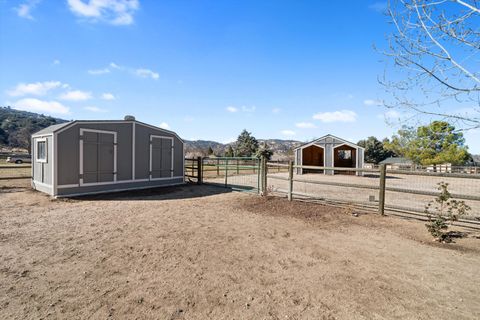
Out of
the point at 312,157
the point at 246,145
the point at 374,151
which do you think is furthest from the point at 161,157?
the point at 374,151

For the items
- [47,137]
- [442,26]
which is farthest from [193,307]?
[47,137]

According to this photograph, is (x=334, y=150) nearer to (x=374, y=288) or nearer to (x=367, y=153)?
(x=374, y=288)

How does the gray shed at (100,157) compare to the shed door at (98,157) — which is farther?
the shed door at (98,157)

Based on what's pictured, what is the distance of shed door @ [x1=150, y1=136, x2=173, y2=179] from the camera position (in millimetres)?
10391

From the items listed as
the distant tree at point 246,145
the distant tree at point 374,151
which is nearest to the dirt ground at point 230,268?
the distant tree at point 246,145

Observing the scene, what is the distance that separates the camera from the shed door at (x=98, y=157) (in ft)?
27.5

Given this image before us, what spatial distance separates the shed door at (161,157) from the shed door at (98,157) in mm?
1657

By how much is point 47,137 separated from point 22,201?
2170mm

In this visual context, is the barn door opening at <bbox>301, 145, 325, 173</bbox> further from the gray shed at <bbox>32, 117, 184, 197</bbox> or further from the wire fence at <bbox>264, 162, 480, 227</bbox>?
the gray shed at <bbox>32, 117, 184, 197</bbox>

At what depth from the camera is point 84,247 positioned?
3.78 m

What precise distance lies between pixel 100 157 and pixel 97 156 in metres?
0.11

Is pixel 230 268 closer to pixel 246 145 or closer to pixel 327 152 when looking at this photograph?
pixel 327 152

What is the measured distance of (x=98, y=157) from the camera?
866cm

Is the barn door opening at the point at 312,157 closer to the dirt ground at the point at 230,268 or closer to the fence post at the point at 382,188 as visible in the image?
the fence post at the point at 382,188
